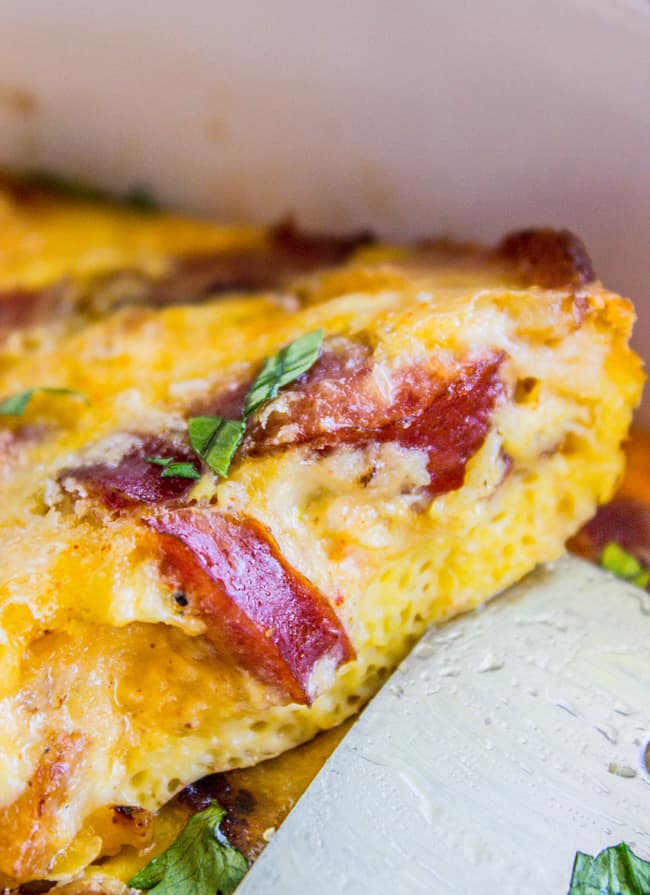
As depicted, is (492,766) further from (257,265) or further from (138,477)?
(257,265)

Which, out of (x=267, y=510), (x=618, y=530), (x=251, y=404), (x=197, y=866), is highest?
(x=251, y=404)

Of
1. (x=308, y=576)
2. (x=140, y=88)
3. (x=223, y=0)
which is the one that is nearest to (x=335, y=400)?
(x=308, y=576)

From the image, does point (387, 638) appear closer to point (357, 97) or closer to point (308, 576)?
point (308, 576)

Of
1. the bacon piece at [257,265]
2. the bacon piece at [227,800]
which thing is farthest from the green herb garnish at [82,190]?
the bacon piece at [227,800]

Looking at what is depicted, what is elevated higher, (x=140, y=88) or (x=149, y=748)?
(x=140, y=88)

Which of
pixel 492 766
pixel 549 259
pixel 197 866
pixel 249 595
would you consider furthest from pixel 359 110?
pixel 197 866

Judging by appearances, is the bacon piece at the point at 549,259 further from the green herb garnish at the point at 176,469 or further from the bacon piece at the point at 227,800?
the bacon piece at the point at 227,800
